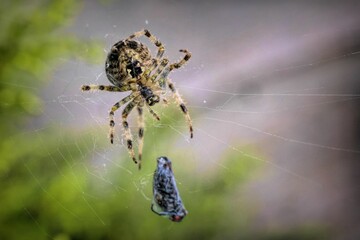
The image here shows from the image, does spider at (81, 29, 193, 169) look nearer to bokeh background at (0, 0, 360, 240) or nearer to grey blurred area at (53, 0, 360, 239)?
bokeh background at (0, 0, 360, 240)

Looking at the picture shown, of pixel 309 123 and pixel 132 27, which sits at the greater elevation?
pixel 132 27

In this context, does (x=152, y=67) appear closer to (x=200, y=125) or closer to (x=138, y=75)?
(x=138, y=75)

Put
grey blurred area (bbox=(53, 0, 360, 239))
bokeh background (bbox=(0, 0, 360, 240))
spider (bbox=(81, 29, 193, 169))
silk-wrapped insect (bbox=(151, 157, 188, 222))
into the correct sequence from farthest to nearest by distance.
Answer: grey blurred area (bbox=(53, 0, 360, 239)) < bokeh background (bbox=(0, 0, 360, 240)) < spider (bbox=(81, 29, 193, 169)) < silk-wrapped insect (bbox=(151, 157, 188, 222))

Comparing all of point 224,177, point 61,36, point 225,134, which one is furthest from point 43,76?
point 225,134

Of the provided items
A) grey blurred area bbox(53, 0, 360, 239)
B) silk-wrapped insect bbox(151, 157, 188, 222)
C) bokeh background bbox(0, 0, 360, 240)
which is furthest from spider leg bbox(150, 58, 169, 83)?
grey blurred area bbox(53, 0, 360, 239)

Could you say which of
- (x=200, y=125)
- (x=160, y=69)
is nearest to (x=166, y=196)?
(x=160, y=69)

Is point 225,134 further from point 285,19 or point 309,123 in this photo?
point 285,19

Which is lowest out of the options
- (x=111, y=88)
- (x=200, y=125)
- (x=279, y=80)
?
(x=200, y=125)
